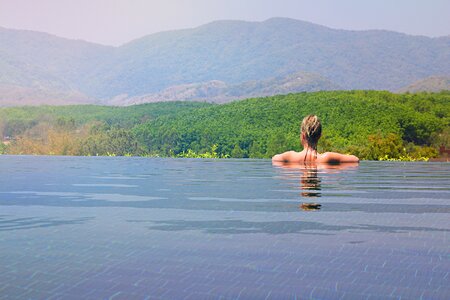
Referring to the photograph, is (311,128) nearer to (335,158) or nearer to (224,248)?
(335,158)

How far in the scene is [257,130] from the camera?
89.7m

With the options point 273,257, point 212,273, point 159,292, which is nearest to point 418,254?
point 273,257

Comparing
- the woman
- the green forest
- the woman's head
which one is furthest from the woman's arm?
the green forest

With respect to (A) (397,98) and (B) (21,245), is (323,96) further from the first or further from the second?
(B) (21,245)

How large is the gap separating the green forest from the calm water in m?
48.8

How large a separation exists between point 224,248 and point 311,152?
20.5 metres

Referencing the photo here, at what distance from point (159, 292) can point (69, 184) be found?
43.4 feet

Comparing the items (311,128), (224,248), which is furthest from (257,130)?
(224,248)

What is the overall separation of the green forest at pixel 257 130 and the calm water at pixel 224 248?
4878 centimetres

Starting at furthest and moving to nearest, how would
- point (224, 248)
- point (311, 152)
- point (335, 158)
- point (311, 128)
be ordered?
point (335, 158) < point (311, 152) < point (311, 128) < point (224, 248)

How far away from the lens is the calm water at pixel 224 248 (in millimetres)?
5918

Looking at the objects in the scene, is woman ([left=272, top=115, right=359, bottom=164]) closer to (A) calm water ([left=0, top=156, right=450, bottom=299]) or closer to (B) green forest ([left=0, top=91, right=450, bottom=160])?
(A) calm water ([left=0, top=156, right=450, bottom=299])

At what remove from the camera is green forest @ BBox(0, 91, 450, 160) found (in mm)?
79125

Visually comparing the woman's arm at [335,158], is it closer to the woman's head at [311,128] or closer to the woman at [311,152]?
the woman at [311,152]
